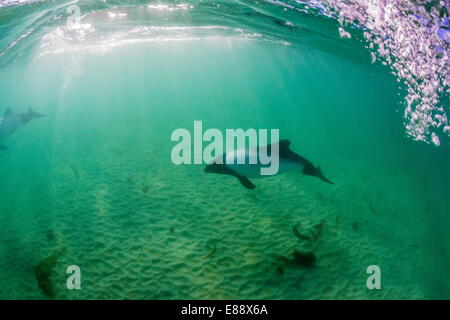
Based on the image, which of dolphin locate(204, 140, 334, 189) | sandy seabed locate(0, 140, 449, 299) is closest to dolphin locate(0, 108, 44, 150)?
sandy seabed locate(0, 140, 449, 299)

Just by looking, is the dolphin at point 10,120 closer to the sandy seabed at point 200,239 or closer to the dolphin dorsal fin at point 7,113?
the dolphin dorsal fin at point 7,113

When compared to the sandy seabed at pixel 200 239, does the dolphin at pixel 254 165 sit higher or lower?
higher

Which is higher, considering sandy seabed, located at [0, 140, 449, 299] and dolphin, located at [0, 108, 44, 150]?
dolphin, located at [0, 108, 44, 150]

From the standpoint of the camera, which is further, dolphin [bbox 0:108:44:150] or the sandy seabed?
dolphin [bbox 0:108:44:150]

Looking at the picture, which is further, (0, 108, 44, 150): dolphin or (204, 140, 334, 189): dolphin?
(0, 108, 44, 150): dolphin

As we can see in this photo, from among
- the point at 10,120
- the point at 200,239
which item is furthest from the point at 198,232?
the point at 10,120

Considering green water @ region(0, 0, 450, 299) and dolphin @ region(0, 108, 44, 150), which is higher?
dolphin @ region(0, 108, 44, 150)

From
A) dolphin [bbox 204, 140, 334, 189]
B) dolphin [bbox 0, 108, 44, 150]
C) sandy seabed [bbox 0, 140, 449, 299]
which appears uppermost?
dolphin [bbox 0, 108, 44, 150]

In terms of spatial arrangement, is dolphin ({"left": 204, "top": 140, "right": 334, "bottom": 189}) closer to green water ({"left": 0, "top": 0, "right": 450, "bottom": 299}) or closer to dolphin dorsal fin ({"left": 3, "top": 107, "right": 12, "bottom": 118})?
green water ({"left": 0, "top": 0, "right": 450, "bottom": 299})

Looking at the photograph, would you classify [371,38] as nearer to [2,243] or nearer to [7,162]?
[2,243]

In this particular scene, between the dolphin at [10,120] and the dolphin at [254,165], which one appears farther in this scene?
the dolphin at [10,120]

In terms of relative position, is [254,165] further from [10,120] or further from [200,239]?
[10,120]

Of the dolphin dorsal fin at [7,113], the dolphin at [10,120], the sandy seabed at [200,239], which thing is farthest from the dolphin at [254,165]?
the dolphin dorsal fin at [7,113]

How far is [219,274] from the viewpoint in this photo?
22.9 ft
